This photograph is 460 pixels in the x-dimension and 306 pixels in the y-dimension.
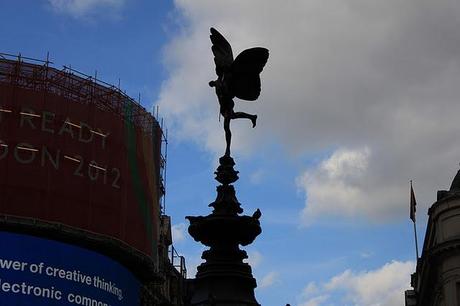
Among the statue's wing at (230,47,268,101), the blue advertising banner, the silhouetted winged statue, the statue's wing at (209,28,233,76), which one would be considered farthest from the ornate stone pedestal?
the blue advertising banner

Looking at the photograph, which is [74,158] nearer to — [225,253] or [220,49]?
[220,49]

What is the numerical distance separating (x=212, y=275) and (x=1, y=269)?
37.8m

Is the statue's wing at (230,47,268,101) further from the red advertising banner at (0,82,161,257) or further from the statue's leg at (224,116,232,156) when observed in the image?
the red advertising banner at (0,82,161,257)

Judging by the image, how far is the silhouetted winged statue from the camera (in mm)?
12477

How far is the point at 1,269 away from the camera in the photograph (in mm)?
46844

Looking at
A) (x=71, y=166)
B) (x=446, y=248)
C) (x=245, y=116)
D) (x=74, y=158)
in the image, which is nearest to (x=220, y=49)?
(x=245, y=116)

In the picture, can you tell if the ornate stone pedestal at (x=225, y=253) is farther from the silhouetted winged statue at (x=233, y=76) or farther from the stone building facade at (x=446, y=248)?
the stone building facade at (x=446, y=248)

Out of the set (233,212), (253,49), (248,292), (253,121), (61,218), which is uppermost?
(61,218)

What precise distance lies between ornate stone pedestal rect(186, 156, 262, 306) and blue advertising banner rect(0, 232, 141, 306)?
37.2 meters

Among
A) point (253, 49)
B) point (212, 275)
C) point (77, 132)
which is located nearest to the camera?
point (212, 275)

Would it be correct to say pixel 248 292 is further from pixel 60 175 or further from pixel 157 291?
pixel 157 291

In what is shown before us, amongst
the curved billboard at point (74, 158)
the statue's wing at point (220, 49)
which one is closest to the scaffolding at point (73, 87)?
the curved billboard at point (74, 158)

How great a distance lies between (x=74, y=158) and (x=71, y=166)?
2.40 feet

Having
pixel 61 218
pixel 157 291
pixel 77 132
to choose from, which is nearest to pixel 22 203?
pixel 61 218
